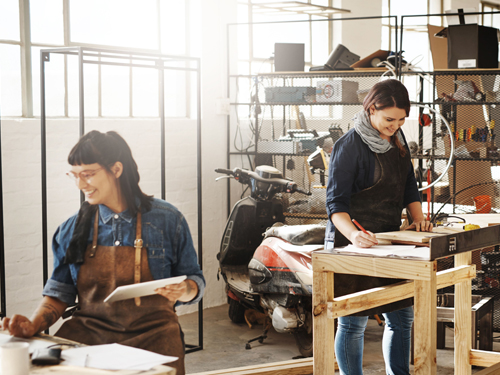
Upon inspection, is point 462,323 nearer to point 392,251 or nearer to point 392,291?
point 392,291

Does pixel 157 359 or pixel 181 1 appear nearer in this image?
pixel 157 359

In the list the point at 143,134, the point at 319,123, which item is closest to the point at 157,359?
the point at 143,134

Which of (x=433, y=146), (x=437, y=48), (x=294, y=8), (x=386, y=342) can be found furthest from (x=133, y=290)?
(x=294, y=8)

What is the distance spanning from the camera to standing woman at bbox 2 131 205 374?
1714 millimetres

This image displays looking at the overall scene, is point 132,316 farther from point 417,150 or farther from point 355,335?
point 417,150

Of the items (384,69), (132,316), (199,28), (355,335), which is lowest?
(355,335)

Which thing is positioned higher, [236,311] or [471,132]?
[471,132]

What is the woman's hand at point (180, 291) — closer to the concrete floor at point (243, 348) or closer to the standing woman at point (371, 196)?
the standing woman at point (371, 196)

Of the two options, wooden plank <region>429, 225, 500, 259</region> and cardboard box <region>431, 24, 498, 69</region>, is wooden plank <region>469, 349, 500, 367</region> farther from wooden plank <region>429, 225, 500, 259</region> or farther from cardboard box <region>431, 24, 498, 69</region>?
cardboard box <region>431, 24, 498, 69</region>

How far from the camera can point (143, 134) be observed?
418cm

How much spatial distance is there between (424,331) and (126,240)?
3.50 ft

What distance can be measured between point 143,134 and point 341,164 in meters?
2.09

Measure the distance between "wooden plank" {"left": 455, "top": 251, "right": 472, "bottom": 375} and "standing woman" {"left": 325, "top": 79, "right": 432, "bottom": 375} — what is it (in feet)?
1.53

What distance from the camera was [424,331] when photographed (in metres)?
2.12
